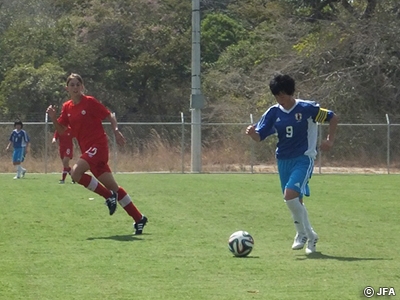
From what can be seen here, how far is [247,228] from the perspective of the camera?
1229 cm

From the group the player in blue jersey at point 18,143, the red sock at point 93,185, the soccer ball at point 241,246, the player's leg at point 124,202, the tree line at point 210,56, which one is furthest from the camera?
the tree line at point 210,56

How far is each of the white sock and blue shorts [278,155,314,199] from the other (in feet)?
0.39

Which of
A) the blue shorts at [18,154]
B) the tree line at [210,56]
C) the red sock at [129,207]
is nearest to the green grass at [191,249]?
the red sock at [129,207]

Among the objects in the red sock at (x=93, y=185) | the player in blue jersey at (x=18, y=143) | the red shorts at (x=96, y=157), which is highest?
the red shorts at (x=96, y=157)

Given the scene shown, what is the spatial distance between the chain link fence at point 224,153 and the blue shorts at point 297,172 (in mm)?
20630

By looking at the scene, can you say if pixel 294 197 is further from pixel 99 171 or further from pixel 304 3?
pixel 304 3

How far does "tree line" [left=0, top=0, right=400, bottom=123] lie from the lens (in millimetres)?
35281

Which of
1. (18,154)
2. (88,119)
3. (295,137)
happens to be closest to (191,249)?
(295,137)

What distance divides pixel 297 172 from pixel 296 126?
0.47 meters

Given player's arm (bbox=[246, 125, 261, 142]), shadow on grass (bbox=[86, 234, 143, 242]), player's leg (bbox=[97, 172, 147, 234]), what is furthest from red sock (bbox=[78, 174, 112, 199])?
player's arm (bbox=[246, 125, 261, 142])

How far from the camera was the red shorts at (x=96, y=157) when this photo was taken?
11.7 metres

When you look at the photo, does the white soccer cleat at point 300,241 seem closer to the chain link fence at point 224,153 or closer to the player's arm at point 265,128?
the player's arm at point 265,128

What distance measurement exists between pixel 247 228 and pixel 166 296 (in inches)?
209

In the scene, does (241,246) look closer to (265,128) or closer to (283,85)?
(265,128)
